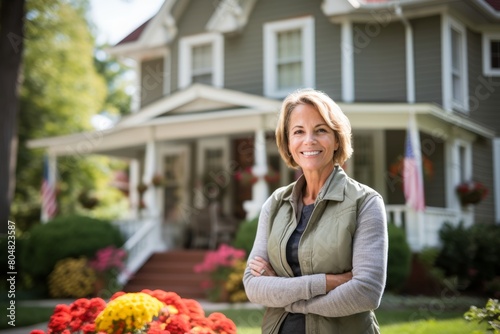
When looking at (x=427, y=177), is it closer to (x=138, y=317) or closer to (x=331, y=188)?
(x=138, y=317)

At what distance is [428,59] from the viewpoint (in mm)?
12766

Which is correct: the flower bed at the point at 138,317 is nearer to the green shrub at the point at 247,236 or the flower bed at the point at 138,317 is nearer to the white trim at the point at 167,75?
the green shrub at the point at 247,236

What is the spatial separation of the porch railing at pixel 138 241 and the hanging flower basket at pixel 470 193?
21.0ft

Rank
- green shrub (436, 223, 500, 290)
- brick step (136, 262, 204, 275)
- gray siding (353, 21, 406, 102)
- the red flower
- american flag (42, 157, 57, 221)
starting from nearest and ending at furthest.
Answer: the red flower < green shrub (436, 223, 500, 290) < brick step (136, 262, 204, 275) < gray siding (353, 21, 406, 102) < american flag (42, 157, 57, 221)

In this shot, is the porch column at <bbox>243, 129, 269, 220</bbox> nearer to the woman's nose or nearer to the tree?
the woman's nose

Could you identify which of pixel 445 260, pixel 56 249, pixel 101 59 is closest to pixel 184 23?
pixel 56 249

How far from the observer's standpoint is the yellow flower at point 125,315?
10.0 ft

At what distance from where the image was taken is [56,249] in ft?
37.2

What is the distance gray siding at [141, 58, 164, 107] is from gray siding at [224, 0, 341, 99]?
2282mm

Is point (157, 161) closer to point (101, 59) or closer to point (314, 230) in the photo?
point (314, 230)

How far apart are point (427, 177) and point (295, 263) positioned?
35.0 feet

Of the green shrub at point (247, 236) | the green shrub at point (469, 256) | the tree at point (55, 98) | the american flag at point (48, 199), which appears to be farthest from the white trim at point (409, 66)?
the tree at point (55, 98)

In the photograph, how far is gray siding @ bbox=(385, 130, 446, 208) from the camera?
12758mm

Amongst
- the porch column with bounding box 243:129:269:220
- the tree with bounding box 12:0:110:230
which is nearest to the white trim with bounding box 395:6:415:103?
the porch column with bounding box 243:129:269:220
